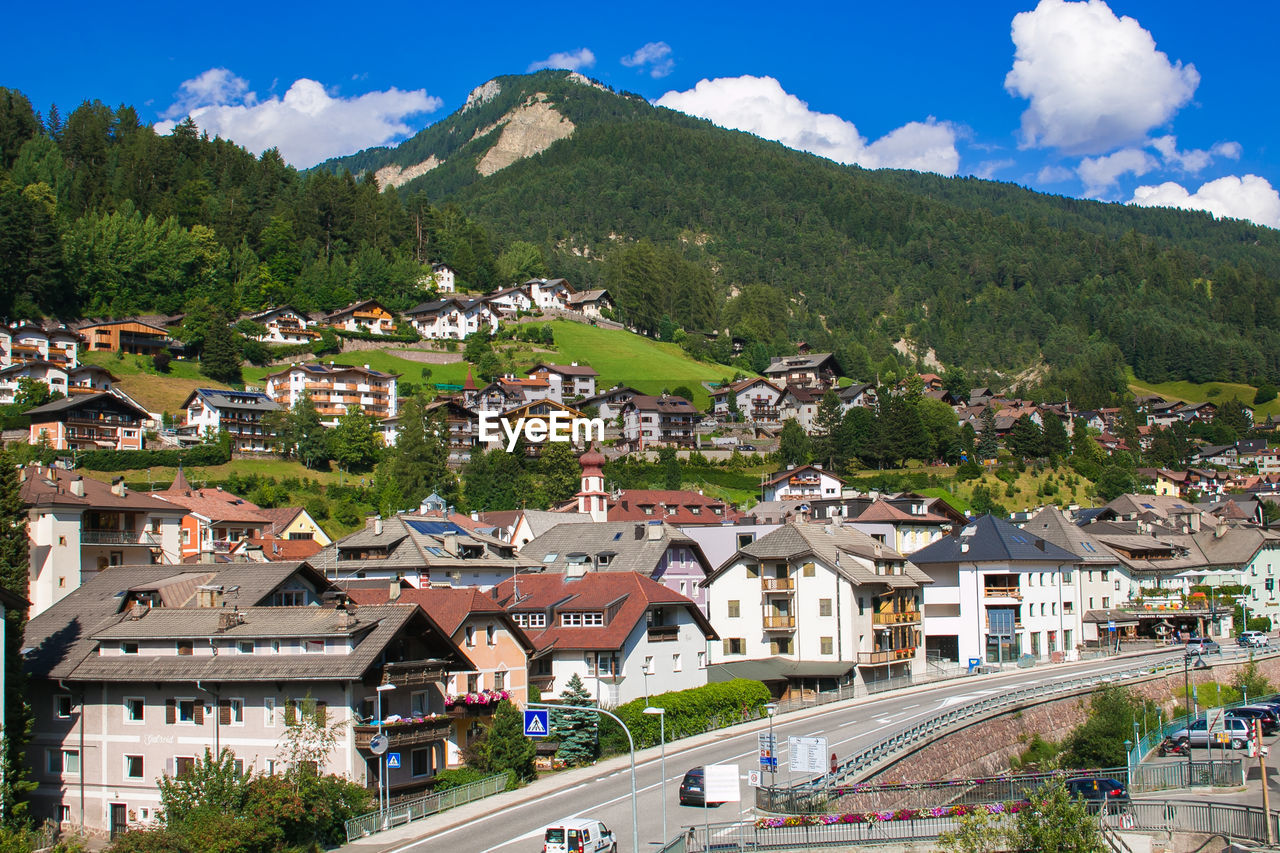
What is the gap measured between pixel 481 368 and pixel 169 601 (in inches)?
4450

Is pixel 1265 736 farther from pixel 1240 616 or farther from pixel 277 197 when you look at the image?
pixel 277 197

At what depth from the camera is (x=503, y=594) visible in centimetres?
6444

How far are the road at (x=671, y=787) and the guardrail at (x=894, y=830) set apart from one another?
2.79 m

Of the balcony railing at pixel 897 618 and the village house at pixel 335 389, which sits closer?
the balcony railing at pixel 897 618

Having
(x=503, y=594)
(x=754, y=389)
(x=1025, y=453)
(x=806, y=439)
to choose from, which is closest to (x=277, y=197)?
(x=754, y=389)

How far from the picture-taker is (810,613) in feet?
233

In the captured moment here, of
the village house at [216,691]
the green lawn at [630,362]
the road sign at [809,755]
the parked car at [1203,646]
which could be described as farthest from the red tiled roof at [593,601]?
the green lawn at [630,362]

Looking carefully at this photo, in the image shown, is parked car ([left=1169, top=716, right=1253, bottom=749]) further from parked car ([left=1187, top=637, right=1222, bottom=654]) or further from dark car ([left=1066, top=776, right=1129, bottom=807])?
parked car ([left=1187, top=637, right=1222, bottom=654])

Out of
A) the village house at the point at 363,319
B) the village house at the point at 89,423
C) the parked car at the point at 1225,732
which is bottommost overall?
the parked car at the point at 1225,732

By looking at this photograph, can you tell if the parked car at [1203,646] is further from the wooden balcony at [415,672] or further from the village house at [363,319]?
the village house at [363,319]

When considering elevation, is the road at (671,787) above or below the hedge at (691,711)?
below

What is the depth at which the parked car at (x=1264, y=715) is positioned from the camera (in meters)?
56.9

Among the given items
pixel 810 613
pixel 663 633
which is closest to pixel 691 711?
pixel 663 633

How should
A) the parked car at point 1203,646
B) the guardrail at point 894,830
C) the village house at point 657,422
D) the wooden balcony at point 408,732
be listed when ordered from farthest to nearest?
the village house at point 657,422 < the parked car at point 1203,646 < the wooden balcony at point 408,732 < the guardrail at point 894,830
